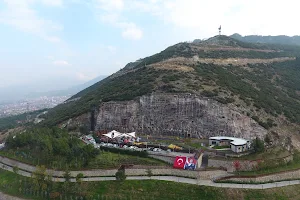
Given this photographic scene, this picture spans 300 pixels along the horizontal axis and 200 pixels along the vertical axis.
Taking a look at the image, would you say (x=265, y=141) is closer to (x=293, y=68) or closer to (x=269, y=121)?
(x=269, y=121)

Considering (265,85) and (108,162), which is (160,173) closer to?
(108,162)

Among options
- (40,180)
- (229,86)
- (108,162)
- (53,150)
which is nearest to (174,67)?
(229,86)

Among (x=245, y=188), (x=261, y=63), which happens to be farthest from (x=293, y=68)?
(x=245, y=188)

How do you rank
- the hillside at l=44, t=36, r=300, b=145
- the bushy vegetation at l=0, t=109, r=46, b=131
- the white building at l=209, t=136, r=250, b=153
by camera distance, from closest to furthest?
the white building at l=209, t=136, r=250, b=153 → the hillside at l=44, t=36, r=300, b=145 → the bushy vegetation at l=0, t=109, r=46, b=131

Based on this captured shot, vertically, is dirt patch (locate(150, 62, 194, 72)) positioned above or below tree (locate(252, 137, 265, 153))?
above

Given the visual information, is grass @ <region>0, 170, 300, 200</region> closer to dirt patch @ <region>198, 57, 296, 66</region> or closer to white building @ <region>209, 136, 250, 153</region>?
white building @ <region>209, 136, 250, 153</region>

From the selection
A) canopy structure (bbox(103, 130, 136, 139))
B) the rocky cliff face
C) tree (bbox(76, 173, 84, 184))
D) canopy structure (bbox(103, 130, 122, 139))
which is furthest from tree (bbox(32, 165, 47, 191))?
the rocky cliff face
